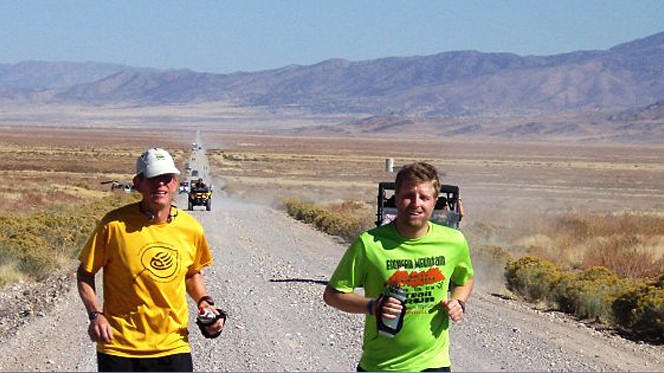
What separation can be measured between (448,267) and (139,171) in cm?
155

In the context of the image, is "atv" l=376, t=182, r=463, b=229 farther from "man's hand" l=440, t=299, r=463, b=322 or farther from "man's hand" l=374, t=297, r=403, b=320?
"man's hand" l=374, t=297, r=403, b=320

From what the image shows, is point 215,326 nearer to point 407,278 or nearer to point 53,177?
point 407,278

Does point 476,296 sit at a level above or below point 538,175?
above

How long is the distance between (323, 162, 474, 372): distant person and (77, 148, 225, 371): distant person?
0.84 m

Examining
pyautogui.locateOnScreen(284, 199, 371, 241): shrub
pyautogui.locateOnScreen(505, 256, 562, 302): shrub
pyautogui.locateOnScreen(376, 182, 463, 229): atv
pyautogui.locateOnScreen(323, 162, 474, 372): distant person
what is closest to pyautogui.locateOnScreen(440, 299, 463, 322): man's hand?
pyautogui.locateOnScreen(323, 162, 474, 372): distant person

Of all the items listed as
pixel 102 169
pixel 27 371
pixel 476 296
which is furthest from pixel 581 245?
pixel 102 169

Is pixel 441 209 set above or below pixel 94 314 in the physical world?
below

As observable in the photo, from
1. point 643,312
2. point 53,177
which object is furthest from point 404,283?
point 53,177

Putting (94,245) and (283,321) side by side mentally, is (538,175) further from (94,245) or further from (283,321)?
(94,245)

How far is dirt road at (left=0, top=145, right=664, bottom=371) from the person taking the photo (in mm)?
9273

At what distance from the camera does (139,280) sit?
499 centimetres

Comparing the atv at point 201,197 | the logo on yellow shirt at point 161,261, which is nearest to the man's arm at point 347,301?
the logo on yellow shirt at point 161,261

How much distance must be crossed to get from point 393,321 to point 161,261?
122cm

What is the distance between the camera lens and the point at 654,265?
19234mm
